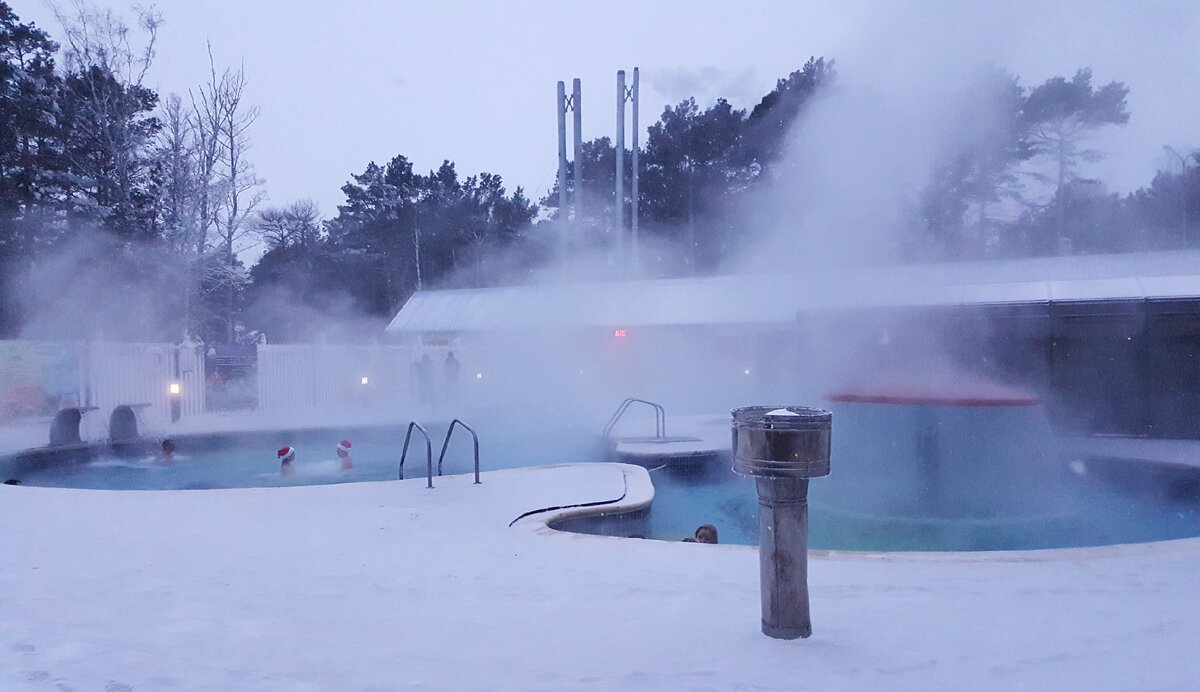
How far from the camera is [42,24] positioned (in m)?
21.1

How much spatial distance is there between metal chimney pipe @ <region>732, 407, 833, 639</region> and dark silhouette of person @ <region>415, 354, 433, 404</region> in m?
15.9

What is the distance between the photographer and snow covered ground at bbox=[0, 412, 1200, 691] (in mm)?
2367

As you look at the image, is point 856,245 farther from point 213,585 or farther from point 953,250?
point 213,585

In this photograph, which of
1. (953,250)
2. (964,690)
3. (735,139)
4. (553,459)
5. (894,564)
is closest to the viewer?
(964,690)

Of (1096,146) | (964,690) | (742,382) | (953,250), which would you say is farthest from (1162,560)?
(1096,146)

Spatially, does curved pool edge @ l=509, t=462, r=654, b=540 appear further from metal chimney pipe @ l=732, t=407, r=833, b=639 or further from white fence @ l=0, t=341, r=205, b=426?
white fence @ l=0, t=341, r=205, b=426

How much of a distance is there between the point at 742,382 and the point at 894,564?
13.8m

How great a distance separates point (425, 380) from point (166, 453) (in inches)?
333

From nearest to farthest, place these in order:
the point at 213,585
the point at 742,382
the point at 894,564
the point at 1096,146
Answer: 1. the point at 213,585
2. the point at 894,564
3. the point at 742,382
4. the point at 1096,146

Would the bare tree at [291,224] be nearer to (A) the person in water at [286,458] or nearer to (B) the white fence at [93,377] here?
(B) the white fence at [93,377]

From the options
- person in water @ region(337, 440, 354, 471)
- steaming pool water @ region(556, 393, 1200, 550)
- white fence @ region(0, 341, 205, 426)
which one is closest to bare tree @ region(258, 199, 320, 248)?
white fence @ region(0, 341, 205, 426)

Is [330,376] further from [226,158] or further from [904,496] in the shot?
[904,496]

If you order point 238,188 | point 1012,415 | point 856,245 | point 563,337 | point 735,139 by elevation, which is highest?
point 735,139

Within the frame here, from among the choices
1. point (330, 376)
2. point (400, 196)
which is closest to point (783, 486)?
point (330, 376)
